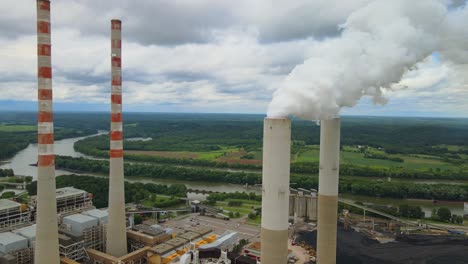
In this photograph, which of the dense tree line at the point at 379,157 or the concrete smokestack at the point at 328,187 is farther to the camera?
the dense tree line at the point at 379,157

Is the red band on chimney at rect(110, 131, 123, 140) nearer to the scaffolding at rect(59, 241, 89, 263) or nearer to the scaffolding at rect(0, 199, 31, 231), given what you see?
the scaffolding at rect(59, 241, 89, 263)

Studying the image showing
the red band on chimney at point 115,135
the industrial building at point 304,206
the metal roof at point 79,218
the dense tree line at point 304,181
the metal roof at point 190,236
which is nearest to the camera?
the red band on chimney at point 115,135

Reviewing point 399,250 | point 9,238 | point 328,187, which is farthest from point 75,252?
point 399,250

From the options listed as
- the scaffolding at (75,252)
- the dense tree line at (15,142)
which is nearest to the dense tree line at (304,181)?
the dense tree line at (15,142)

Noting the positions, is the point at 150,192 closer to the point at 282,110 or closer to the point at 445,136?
the point at 282,110

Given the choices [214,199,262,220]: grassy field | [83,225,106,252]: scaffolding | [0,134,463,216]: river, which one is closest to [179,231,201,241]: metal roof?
[83,225,106,252]: scaffolding

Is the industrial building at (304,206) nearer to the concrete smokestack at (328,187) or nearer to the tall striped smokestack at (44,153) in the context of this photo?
the concrete smokestack at (328,187)

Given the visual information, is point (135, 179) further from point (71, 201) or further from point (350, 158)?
point (350, 158)
